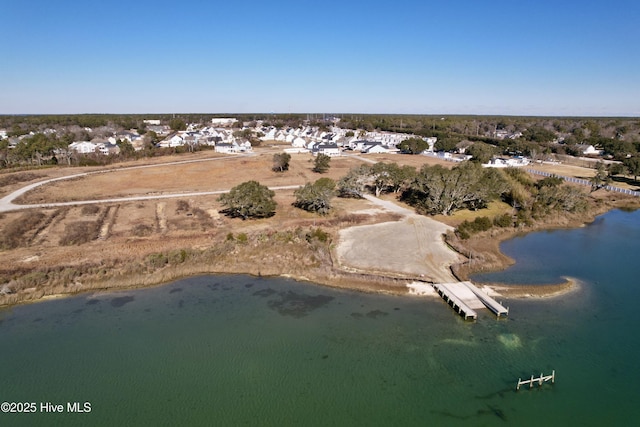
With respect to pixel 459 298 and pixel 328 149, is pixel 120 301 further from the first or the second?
pixel 328 149

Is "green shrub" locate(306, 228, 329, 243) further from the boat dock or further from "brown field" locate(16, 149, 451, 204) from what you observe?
"brown field" locate(16, 149, 451, 204)

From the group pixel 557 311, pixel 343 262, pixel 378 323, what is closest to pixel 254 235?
pixel 343 262

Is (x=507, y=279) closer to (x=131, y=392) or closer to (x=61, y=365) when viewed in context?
(x=131, y=392)

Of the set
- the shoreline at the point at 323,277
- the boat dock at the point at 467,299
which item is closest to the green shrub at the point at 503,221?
the shoreline at the point at 323,277

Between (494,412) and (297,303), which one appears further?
(297,303)

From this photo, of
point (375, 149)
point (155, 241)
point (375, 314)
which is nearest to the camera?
point (375, 314)

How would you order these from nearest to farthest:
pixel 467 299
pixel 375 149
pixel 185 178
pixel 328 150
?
1. pixel 467 299
2. pixel 185 178
3. pixel 328 150
4. pixel 375 149

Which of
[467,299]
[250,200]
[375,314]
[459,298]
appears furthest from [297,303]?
[250,200]
